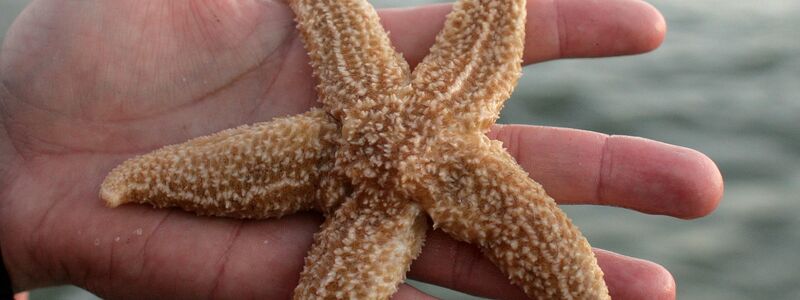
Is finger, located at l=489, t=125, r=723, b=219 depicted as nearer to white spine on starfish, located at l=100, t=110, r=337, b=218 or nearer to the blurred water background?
white spine on starfish, located at l=100, t=110, r=337, b=218

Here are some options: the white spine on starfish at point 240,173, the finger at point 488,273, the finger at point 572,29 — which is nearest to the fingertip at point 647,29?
the finger at point 572,29

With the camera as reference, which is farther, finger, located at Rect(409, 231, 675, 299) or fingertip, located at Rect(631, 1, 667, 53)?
fingertip, located at Rect(631, 1, 667, 53)

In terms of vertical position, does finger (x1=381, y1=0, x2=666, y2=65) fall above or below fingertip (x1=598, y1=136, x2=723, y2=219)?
above

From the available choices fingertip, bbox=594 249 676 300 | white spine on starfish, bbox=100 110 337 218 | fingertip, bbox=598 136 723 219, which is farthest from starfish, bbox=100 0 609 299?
fingertip, bbox=598 136 723 219

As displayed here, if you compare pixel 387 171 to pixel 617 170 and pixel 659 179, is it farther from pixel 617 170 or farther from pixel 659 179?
pixel 659 179

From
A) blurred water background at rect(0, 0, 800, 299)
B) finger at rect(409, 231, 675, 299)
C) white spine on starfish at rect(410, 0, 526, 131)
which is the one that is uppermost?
white spine on starfish at rect(410, 0, 526, 131)

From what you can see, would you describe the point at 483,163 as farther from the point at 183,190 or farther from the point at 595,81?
the point at 595,81

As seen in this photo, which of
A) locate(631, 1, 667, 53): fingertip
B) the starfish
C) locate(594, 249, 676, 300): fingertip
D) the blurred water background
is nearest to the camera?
the starfish
